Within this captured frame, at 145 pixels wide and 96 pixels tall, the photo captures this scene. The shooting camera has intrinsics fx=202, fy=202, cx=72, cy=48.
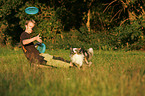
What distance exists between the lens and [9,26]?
1969 centimetres

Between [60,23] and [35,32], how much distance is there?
256 cm

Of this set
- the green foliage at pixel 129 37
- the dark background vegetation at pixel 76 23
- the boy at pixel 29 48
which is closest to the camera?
the boy at pixel 29 48

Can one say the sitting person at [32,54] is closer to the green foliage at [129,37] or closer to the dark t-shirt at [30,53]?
the dark t-shirt at [30,53]

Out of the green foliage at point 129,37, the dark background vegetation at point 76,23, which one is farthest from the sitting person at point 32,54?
the green foliage at point 129,37

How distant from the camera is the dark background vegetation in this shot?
16.3 meters

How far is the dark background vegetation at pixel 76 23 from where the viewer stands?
643 inches

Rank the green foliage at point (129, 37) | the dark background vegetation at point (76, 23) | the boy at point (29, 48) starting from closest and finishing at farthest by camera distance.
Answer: the boy at point (29, 48) < the green foliage at point (129, 37) < the dark background vegetation at point (76, 23)

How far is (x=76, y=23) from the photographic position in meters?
22.4

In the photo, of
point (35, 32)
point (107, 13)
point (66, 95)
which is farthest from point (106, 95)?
point (107, 13)

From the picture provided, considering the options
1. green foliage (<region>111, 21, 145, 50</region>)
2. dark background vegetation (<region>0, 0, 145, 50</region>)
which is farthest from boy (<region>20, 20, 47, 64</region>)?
green foliage (<region>111, 21, 145, 50</region>)

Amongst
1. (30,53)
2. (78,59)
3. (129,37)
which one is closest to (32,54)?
(30,53)

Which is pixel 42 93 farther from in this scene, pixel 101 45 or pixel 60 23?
pixel 60 23

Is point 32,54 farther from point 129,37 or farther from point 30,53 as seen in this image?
point 129,37

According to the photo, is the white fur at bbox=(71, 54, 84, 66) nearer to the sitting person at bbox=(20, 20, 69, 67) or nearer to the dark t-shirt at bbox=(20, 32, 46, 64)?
the sitting person at bbox=(20, 20, 69, 67)
